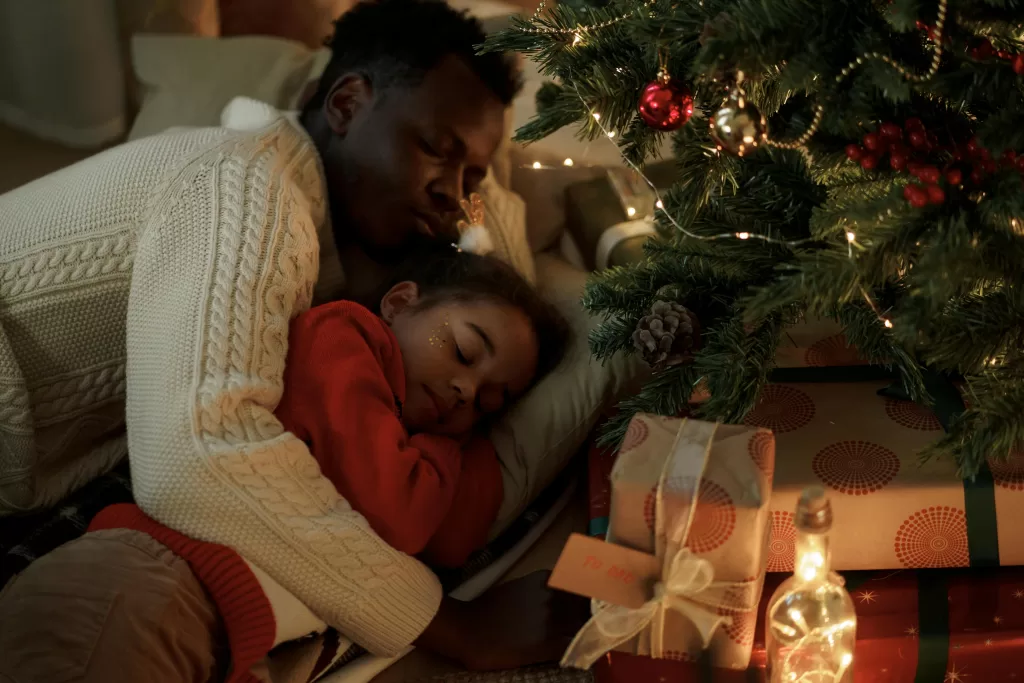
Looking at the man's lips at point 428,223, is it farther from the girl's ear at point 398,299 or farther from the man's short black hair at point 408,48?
the man's short black hair at point 408,48

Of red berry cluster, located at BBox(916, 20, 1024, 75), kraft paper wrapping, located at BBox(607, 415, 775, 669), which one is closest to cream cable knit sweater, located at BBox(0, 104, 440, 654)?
kraft paper wrapping, located at BBox(607, 415, 775, 669)

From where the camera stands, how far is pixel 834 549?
86cm

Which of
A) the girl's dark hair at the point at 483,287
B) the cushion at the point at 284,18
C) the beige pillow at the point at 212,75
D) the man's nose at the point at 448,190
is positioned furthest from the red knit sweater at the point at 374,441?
the cushion at the point at 284,18

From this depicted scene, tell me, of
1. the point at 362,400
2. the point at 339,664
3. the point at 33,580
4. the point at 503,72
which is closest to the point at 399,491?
the point at 362,400

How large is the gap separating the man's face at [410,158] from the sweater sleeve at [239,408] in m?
0.20

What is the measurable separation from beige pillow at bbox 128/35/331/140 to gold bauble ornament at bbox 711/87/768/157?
98cm

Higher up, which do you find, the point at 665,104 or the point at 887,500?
the point at 665,104

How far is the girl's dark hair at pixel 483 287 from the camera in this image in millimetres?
1178

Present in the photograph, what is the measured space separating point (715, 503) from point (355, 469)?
0.44 m

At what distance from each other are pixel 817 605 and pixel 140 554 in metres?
0.66

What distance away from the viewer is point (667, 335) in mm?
890

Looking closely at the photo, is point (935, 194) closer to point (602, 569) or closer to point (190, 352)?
point (602, 569)

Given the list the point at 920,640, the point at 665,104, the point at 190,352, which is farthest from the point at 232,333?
the point at 920,640

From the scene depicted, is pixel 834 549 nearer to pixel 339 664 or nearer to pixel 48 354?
pixel 339 664
